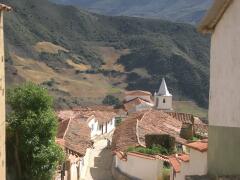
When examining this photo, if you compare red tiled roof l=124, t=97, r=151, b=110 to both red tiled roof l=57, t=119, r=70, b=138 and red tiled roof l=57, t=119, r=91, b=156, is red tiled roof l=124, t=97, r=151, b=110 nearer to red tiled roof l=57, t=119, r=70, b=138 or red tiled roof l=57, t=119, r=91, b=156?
red tiled roof l=57, t=119, r=91, b=156

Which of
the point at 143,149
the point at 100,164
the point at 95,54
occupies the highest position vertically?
the point at 95,54

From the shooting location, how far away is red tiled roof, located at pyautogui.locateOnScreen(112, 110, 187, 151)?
118ft

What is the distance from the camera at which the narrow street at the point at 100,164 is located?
35.2 meters

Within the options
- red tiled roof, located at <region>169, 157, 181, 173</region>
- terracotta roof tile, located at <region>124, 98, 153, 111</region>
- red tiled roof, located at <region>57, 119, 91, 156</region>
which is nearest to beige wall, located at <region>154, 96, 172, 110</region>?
terracotta roof tile, located at <region>124, 98, 153, 111</region>

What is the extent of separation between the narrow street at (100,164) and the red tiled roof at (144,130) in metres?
1.47

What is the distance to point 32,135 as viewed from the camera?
72.9ft

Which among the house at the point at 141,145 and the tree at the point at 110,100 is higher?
the tree at the point at 110,100

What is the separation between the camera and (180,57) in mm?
135250

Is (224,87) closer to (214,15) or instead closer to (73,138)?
(214,15)

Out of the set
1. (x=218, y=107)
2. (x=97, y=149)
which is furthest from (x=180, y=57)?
(x=218, y=107)

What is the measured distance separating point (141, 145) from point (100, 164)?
691cm

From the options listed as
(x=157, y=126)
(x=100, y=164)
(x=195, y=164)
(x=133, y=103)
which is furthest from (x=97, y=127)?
(x=195, y=164)

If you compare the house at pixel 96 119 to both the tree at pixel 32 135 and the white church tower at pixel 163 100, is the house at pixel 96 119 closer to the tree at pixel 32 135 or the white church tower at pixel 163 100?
the white church tower at pixel 163 100

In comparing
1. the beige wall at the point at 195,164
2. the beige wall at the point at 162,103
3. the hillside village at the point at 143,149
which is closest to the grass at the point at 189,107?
the beige wall at the point at 162,103
